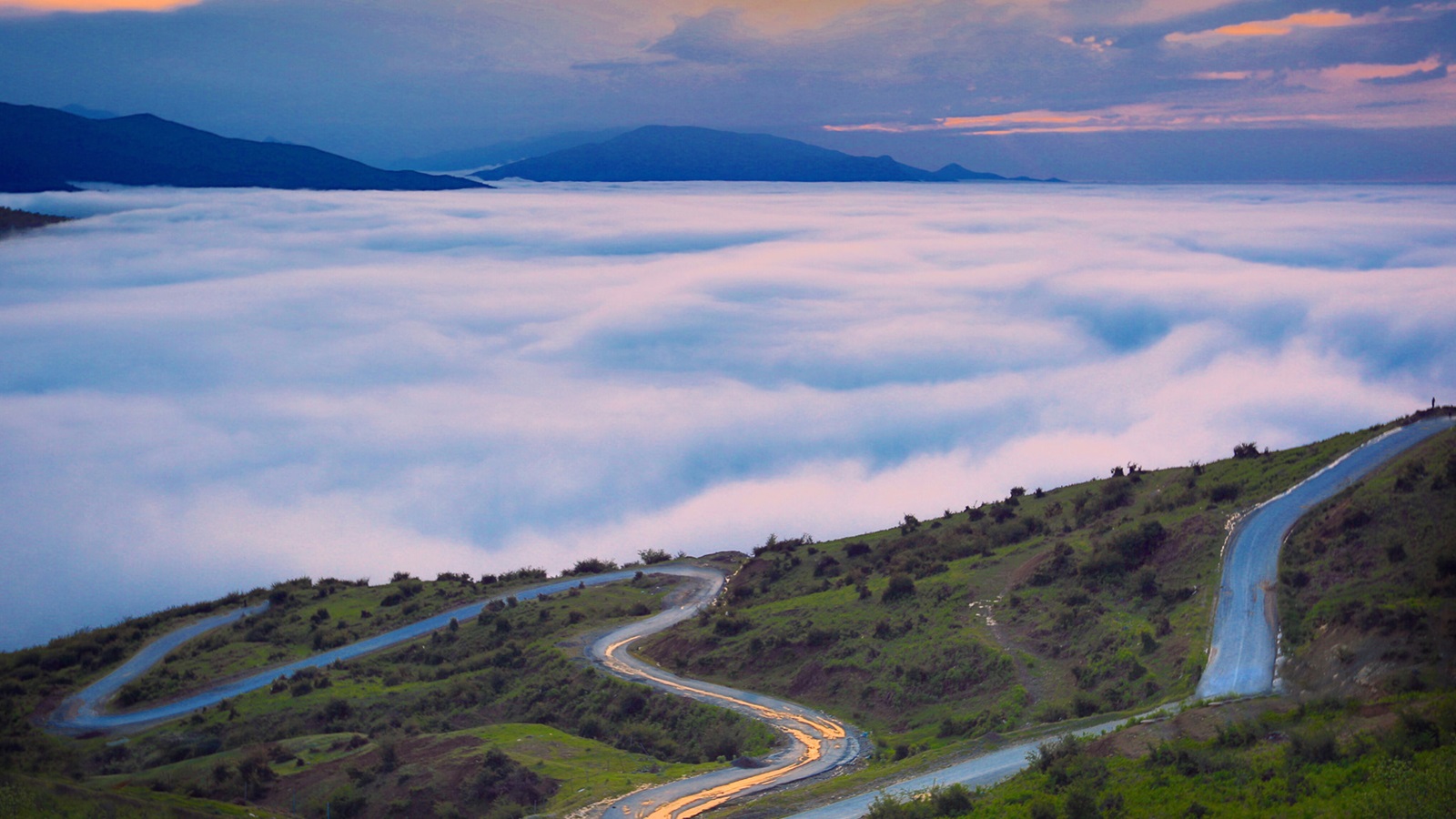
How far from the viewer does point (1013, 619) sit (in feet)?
107

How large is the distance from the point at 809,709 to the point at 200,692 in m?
29.9

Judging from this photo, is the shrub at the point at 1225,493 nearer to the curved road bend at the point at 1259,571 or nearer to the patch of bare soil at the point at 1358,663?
the curved road bend at the point at 1259,571

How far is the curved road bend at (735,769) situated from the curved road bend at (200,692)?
47.1 ft

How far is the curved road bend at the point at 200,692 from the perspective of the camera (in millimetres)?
40219

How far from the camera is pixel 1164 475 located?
4247 centimetres

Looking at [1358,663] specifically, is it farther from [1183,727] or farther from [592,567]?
[592,567]

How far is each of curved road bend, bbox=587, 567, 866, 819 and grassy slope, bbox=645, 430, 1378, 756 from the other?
1131 millimetres

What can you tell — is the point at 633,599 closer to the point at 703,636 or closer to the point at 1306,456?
the point at 703,636

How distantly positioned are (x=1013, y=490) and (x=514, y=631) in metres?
28.6

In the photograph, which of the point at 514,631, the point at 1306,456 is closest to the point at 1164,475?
the point at 1306,456

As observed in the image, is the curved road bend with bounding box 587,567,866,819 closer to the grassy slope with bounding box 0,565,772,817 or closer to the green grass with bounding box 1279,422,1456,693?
the grassy slope with bounding box 0,565,772,817

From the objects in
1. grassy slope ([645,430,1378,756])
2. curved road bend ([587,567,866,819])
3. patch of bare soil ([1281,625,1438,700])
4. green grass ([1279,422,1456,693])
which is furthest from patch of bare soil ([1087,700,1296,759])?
curved road bend ([587,567,866,819])

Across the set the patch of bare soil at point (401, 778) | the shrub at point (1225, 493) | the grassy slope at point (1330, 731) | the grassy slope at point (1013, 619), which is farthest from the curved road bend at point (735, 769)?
the shrub at point (1225, 493)

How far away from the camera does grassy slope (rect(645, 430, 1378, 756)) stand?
86.7 ft
